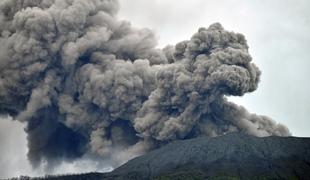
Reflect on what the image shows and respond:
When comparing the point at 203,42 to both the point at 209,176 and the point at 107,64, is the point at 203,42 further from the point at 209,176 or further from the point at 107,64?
the point at 209,176

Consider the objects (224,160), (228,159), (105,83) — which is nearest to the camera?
(105,83)

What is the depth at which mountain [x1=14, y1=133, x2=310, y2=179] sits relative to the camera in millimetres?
42500

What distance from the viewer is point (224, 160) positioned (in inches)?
1858

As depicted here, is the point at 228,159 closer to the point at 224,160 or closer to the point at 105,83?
the point at 224,160

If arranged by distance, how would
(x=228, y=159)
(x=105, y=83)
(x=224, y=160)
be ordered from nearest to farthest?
(x=105, y=83) < (x=224, y=160) < (x=228, y=159)

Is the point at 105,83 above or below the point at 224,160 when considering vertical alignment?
above

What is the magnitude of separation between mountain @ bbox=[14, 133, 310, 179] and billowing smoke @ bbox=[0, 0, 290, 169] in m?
4.28

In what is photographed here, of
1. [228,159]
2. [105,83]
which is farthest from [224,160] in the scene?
[105,83]

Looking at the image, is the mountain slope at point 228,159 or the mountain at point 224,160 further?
the mountain slope at point 228,159

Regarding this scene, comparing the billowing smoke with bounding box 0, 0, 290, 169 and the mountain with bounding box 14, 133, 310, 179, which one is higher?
the billowing smoke with bounding box 0, 0, 290, 169

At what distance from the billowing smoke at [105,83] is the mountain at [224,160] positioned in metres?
Answer: 4.28

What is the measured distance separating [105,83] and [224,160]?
72.5ft

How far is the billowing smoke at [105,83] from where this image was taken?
3819 cm

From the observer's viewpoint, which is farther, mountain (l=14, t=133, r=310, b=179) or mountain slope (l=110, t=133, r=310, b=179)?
mountain slope (l=110, t=133, r=310, b=179)
